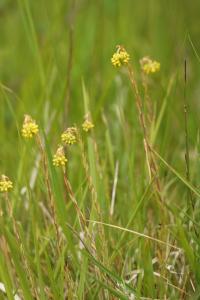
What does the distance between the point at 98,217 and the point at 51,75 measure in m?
1.29

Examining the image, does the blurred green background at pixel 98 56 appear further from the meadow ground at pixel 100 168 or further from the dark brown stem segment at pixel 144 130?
the dark brown stem segment at pixel 144 130

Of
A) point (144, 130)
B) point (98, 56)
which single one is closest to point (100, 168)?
point (144, 130)

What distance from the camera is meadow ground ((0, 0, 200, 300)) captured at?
5.26 feet

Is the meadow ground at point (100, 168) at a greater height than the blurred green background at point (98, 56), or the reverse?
the blurred green background at point (98, 56)

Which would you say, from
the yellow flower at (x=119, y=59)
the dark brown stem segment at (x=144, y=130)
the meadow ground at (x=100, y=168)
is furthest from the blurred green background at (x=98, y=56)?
the yellow flower at (x=119, y=59)

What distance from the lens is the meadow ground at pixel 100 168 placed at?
5.26ft

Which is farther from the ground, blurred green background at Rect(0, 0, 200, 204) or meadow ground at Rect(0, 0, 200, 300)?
blurred green background at Rect(0, 0, 200, 204)

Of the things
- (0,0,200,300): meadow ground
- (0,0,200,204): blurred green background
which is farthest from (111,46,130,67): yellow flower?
(0,0,200,204): blurred green background

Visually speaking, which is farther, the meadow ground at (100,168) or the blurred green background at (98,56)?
the blurred green background at (98,56)

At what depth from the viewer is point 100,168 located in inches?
80.8

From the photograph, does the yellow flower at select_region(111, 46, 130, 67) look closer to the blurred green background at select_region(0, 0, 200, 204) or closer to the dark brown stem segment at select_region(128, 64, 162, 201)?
the dark brown stem segment at select_region(128, 64, 162, 201)

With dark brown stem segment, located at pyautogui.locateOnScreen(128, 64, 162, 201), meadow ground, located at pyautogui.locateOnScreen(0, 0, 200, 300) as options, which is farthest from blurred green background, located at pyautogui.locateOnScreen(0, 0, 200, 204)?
dark brown stem segment, located at pyautogui.locateOnScreen(128, 64, 162, 201)

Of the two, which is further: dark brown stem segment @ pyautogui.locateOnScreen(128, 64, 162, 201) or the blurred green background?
the blurred green background

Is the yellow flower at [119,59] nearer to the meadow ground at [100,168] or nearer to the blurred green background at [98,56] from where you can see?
the meadow ground at [100,168]
